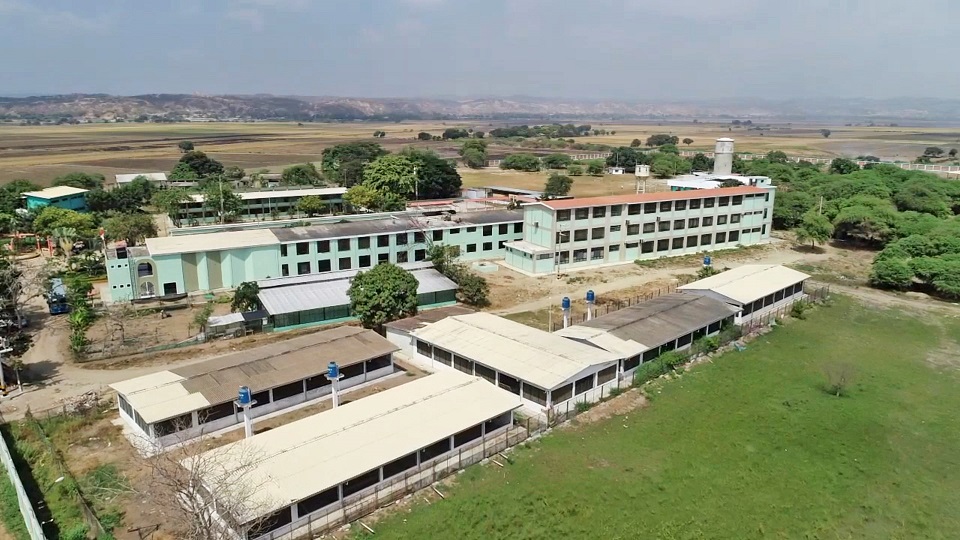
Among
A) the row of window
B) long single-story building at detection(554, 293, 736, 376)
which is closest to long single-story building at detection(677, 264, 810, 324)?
long single-story building at detection(554, 293, 736, 376)

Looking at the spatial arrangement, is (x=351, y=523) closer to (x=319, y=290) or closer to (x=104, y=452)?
(x=104, y=452)

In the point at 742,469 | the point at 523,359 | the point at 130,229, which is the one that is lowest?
the point at 742,469

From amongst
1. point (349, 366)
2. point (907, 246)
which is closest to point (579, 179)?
point (907, 246)

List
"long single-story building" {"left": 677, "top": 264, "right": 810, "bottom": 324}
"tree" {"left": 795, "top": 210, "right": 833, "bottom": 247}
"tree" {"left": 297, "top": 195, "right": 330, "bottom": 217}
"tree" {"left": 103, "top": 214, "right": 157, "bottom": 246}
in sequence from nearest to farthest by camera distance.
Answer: "long single-story building" {"left": 677, "top": 264, "right": 810, "bottom": 324}, "tree" {"left": 103, "top": 214, "right": 157, "bottom": 246}, "tree" {"left": 795, "top": 210, "right": 833, "bottom": 247}, "tree" {"left": 297, "top": 195, "right": 330, "bottom": 217}

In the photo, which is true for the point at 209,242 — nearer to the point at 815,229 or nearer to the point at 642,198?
the point at 642,198

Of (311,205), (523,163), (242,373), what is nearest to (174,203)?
(311,205)

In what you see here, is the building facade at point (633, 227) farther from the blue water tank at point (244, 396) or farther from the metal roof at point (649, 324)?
the blue water tank at point (244, 396)

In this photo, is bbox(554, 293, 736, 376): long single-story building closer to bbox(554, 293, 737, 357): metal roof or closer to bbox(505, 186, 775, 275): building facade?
bbox(554, 293, 737, 357): metal roof

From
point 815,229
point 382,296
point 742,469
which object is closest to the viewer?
point 742,469
